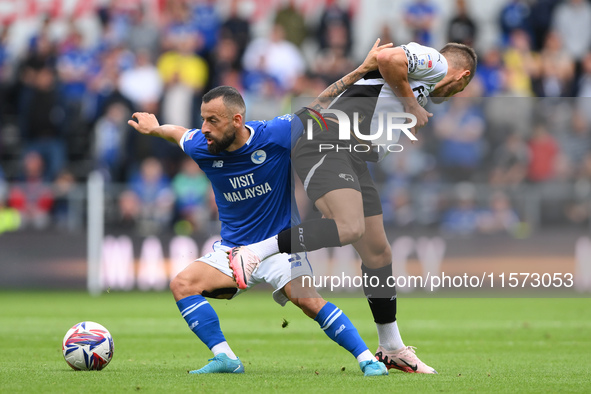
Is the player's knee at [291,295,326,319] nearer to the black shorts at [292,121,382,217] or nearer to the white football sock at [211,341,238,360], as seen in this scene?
the white football sock at [211,341,238,360]

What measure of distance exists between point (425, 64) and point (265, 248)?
76.5 inches

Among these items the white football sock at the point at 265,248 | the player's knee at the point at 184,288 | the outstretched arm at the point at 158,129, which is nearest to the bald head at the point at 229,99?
the outstretched arm at the point at 158,129

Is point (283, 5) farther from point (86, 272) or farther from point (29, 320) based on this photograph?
point (29, 320)

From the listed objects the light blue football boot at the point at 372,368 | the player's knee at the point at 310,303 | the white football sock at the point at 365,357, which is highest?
the player's knee at the point at 310,303

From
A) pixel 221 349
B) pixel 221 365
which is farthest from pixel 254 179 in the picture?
pixel 221 365

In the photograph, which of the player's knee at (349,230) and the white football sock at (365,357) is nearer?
the player's knee at (349,230)

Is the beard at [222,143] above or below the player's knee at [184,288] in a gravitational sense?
above

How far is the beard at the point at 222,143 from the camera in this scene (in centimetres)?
688

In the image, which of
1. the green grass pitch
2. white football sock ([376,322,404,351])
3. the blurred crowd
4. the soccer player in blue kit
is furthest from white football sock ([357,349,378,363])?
the blurred crowd

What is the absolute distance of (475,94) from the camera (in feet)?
52.6

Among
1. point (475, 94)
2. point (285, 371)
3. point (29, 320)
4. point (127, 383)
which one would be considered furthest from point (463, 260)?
point (127, 383)

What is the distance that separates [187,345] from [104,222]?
7.13 m

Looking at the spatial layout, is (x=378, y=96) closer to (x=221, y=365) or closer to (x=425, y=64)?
(x=425, y=64)

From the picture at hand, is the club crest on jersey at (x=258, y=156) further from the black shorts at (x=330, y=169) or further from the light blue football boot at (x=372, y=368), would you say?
the light blue football boot at (x=372, y=368)
